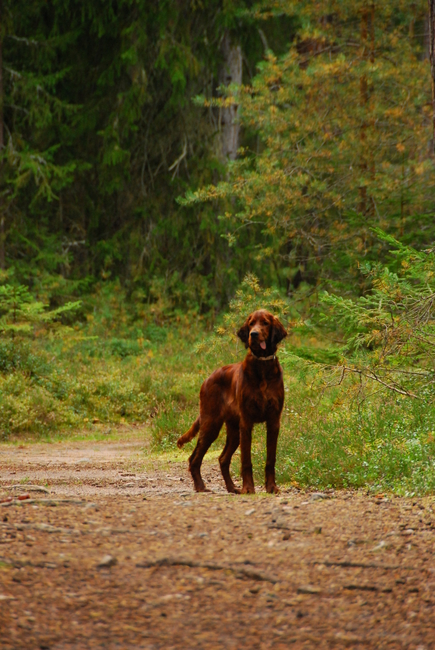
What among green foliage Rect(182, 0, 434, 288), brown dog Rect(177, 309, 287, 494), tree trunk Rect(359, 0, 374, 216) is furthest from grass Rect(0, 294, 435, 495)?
tree trunk Rect(359, 0, 374, 216)

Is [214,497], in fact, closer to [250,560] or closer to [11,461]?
[250,560]

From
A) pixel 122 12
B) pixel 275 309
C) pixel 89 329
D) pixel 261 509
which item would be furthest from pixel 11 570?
pixel 122 12

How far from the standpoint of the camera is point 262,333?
6527mm

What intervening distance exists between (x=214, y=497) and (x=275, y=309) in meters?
10.2

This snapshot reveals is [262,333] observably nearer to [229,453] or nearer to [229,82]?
[229,453]

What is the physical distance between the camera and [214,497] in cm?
604

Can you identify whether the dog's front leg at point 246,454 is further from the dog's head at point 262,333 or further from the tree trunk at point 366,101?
the tree trunk at point 366,101

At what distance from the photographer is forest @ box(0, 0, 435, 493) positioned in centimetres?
1545

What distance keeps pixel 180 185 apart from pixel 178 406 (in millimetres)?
11289

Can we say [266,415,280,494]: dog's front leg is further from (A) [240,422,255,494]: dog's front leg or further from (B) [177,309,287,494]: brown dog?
(A) [240,422,255,494]: dog's front leg

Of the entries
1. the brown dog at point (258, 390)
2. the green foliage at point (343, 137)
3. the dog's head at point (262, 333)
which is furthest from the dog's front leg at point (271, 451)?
the green foliage at point (343, 137)

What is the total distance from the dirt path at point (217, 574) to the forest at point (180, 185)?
631cm

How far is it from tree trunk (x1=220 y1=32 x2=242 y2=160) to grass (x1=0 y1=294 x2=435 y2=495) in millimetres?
5395

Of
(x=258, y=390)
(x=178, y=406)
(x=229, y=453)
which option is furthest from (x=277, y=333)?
(x=178, y=406)
